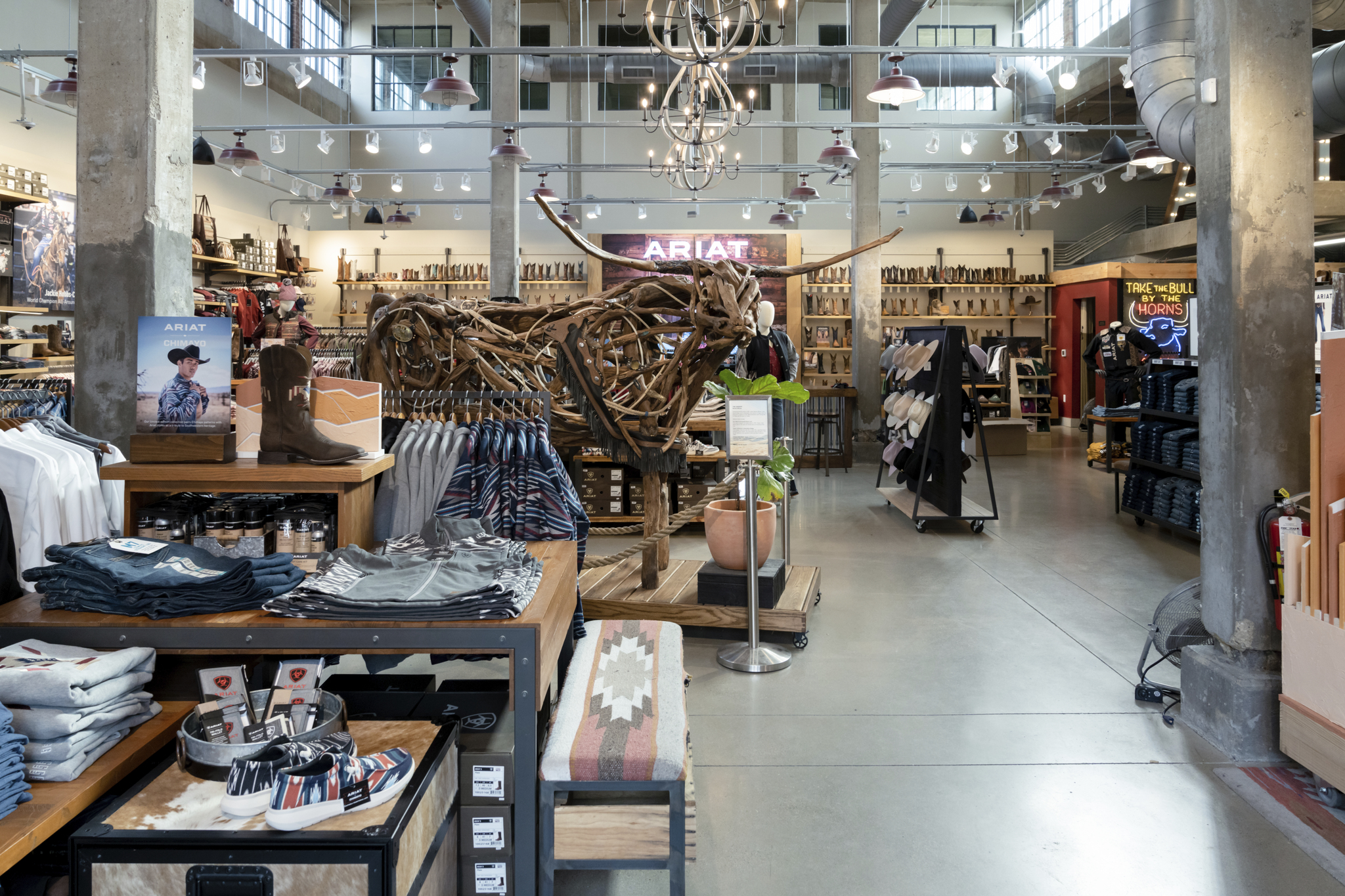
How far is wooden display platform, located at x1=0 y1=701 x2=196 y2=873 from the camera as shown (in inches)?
56.9

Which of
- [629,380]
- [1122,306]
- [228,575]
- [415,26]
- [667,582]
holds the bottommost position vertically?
[667,582]

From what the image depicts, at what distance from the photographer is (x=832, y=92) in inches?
706

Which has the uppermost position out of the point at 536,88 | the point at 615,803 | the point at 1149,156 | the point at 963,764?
the point at 536,88

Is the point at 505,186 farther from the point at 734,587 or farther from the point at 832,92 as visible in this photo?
the point at 734,587

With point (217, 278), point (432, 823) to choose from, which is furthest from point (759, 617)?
point (217, 278)

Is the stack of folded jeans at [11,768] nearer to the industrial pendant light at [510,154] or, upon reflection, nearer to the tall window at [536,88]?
the industrial pendant light at [510,154]

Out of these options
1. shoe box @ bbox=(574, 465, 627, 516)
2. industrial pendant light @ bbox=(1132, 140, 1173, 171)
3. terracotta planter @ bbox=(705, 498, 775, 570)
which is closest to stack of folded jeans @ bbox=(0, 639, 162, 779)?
terracotta planter @ bbox=(705, 498, 775, 570)

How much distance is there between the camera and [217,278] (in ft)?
43.7

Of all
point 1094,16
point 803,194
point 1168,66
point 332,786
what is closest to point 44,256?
point 803,194

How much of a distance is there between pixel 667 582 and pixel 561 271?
12.3m

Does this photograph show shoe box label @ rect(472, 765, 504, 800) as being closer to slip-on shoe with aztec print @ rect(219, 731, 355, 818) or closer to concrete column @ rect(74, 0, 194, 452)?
slip-on shoe with aztec print @ rect(219, 731, 355, 818)

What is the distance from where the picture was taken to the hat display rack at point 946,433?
7.06 m

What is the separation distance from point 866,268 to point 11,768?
38.2 feet

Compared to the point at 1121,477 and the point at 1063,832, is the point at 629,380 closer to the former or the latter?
the point at 1063,832
